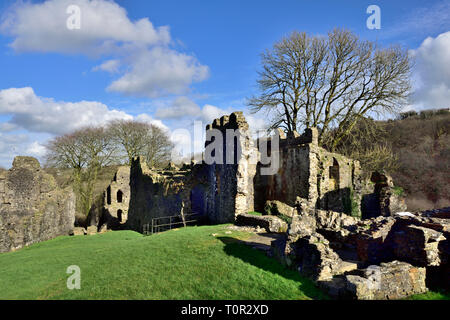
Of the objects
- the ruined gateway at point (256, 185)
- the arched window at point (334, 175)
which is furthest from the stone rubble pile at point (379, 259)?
the arched window at point (334, 175)

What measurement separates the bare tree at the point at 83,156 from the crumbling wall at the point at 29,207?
8.40m

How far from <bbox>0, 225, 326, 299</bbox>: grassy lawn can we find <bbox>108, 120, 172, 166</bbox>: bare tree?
20271 millimetres

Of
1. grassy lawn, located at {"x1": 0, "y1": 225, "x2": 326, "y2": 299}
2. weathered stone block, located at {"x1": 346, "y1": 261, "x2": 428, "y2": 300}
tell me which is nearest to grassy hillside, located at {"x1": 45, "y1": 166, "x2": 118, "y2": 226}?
grassy lawn, located at {"x1": 0, "y1": 225, "x2": 326, "y2": 299}

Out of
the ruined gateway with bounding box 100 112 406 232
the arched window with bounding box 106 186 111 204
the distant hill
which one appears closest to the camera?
the ruined gateway with bounding box 100 112 406 232

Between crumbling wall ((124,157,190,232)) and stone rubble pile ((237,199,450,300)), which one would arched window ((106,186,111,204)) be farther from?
stone rubble pile ((237,199,450,300))

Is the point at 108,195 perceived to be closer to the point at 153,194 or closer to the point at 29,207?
the point at 153,194

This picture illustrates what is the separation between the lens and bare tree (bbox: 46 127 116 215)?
87.7 ft

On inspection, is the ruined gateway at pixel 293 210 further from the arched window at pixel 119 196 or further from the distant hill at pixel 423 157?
the distant hill at pixel 423 157

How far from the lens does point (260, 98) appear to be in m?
23.5

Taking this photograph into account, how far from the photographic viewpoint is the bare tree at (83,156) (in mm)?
26734

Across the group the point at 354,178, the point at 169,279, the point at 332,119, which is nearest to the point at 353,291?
the point at 169,279

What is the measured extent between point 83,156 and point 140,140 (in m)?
5.55
